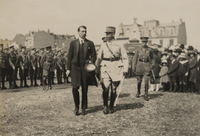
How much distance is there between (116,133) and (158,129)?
0.94 m

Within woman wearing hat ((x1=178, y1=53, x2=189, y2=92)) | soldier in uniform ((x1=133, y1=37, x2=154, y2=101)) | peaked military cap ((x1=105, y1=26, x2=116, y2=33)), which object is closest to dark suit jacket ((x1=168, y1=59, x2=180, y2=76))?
woman wearing hat ((x1=178, y1=53, x2=189, y2=92))

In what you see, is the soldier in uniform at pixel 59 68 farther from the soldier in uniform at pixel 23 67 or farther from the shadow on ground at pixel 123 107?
the shadow on ground at pixel 123 107

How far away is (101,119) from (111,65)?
58.3 inches

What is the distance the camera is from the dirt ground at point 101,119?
5.15m

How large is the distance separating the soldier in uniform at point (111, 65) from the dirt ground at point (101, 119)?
1.74 ft

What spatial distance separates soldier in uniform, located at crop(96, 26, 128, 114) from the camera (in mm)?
6723

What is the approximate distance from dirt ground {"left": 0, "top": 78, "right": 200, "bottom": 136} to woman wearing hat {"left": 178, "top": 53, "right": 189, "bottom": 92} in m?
2.62

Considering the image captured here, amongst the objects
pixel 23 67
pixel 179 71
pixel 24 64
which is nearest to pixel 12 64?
pixel 23 67

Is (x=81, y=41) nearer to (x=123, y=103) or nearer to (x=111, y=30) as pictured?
(x=111, y=30)

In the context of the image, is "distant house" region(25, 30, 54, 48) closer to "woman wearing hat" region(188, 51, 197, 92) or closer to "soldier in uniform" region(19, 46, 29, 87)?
"soldier in uniform" region(19, 46, 29, 87)

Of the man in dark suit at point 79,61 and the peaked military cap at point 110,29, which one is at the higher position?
the peaked military cap at point 110,29

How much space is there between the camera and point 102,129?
5270 mm

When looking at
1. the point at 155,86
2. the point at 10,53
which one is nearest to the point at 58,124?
the point at 155,86

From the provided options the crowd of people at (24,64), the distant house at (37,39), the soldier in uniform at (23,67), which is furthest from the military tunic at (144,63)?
the distant house at (37,39)
